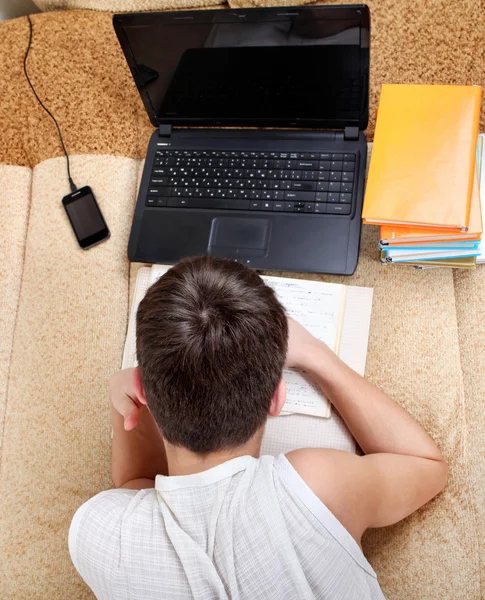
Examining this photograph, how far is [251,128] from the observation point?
3.40 ft

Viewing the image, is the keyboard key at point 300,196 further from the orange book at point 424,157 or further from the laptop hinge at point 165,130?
the laptop hinge at point 165,130

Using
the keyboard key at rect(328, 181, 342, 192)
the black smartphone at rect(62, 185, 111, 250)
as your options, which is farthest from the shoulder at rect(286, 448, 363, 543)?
the black smartphone at rect(62, 185, 111, 250)

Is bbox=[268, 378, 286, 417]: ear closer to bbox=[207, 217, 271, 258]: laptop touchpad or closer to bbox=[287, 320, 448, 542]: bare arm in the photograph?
bbox=[287, 320, 448, 542]: bare arm

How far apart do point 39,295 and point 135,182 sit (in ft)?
0.92

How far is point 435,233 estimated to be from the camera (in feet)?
2.72

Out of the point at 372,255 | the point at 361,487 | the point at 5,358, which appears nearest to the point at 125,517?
the point at 361,487

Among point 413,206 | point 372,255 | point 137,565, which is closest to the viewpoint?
point 137,565

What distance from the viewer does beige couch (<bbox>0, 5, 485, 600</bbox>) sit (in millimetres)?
835

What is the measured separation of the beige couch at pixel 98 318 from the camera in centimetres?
83

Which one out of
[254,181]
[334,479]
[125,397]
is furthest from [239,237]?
[334,479]

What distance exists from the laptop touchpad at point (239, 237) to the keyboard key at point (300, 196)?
0.19 ft

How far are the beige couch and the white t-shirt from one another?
0.22 metres

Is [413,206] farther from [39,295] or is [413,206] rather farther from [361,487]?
[39,295]

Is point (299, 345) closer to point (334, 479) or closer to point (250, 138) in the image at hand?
point (334, 479)
